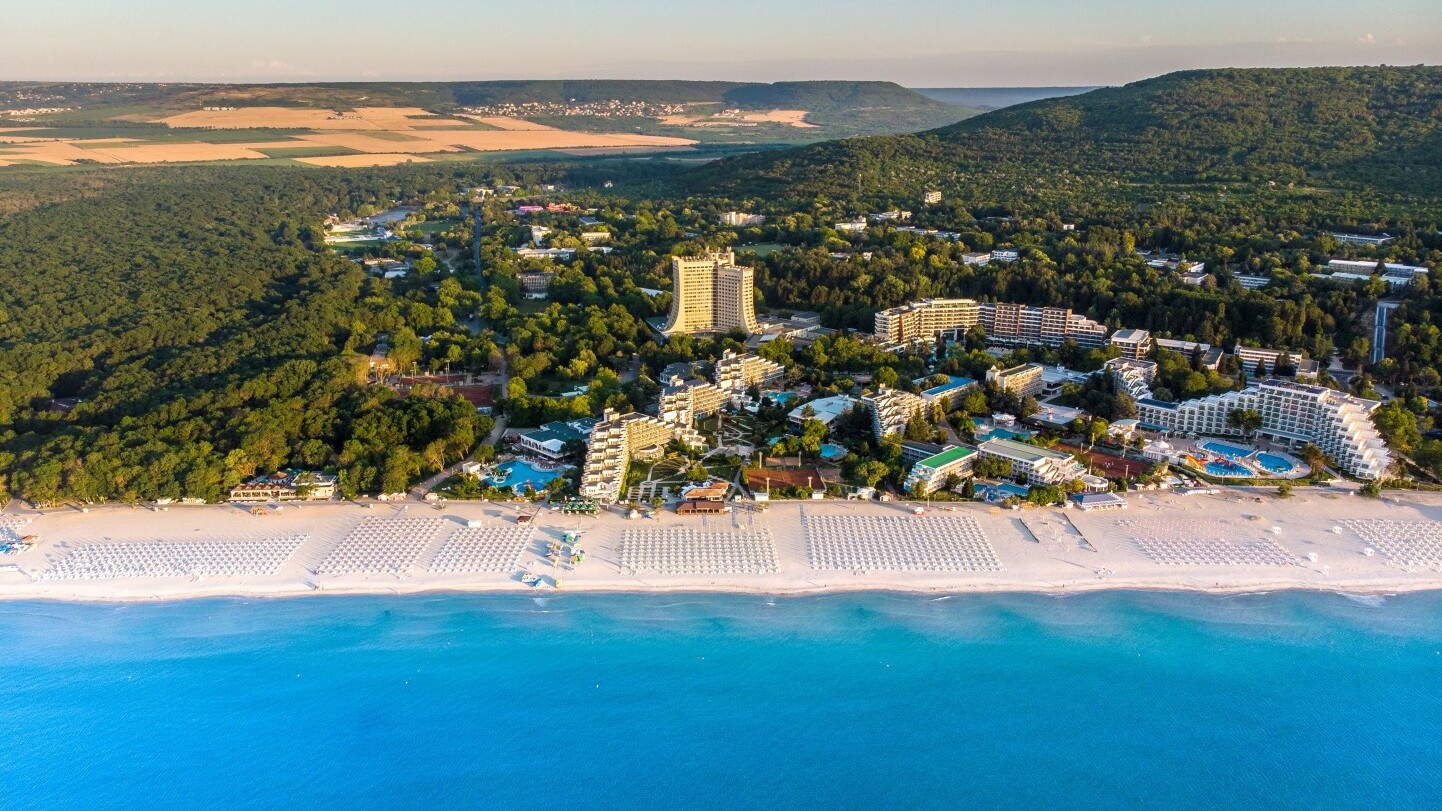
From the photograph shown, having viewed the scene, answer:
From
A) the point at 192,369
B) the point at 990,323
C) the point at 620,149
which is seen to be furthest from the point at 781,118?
the point at 192,369

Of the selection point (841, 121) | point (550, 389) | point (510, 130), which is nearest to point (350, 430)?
point (550, 389)

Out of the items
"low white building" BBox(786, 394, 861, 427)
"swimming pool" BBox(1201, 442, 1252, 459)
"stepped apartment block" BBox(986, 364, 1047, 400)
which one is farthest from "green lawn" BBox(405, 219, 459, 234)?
"swimming pool" BBox(1201, 442, 1252, 459)

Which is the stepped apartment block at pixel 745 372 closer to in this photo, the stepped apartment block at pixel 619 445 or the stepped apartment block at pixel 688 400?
the stepped apartment block at pixel 688 400

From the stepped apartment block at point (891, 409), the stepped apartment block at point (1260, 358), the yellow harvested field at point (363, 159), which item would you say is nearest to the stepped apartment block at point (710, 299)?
the stepped apartment block at point (891, 409)

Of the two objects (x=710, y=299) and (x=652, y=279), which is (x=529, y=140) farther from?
(x=710, y=299)

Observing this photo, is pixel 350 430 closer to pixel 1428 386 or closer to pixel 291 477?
pixel 291 477

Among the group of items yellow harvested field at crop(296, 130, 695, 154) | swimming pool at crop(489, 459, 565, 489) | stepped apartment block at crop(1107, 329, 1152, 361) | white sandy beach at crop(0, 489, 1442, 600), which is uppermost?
yellow harvested field at crop(296, 130, 695, 154)

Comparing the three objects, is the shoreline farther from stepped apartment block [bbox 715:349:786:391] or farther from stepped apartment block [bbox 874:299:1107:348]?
stepped apartment block [bbox 874:299:1107:348]
